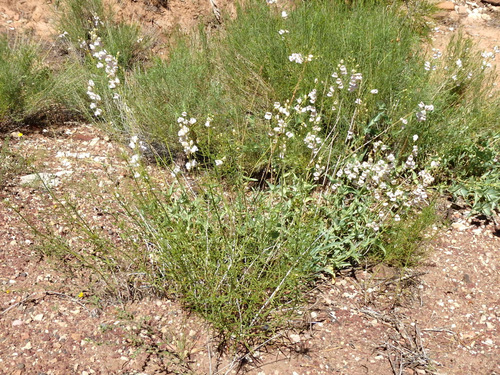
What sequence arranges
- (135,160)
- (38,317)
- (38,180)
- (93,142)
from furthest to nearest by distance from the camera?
1. (93,142)
2. (38,180)
3. (38,317)
4. (135,160)

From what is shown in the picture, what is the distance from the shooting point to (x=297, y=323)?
2281 millimetres

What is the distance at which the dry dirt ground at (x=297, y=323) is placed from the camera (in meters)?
2.07

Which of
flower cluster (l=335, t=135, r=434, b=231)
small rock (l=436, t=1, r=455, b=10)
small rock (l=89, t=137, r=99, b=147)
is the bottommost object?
small rock (l=89, t=137, r=99, b=147)

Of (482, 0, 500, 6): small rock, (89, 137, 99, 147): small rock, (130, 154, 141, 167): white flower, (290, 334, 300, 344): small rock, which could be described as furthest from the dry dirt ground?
(482, 0, 500, 6): small rock

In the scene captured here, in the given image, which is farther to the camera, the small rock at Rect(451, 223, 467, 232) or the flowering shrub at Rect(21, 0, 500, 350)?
the small rock at Rect(451, 223, 467, 232)

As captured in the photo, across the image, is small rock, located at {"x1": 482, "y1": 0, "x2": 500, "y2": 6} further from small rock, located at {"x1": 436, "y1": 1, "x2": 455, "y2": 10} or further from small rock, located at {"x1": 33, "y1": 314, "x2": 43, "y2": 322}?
small rock, located at {"x1": 33, "y1": 314, "x2": 43, "y2": 322}

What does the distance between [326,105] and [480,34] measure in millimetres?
3330

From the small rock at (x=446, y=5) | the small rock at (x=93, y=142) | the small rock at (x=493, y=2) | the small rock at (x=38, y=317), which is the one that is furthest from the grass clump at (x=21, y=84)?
the small rock at (x=493, y=2)

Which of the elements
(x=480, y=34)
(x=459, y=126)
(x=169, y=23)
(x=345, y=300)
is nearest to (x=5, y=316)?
(x=345, y=300)

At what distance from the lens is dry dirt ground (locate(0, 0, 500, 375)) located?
6.80 ft

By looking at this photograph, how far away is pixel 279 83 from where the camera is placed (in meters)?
3.53

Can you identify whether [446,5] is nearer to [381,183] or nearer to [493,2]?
[493,2]

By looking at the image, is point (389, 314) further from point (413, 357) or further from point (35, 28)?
point (35, 28)

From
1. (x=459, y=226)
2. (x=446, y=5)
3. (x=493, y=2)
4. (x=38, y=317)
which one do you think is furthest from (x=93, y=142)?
(x=493, y=2)
